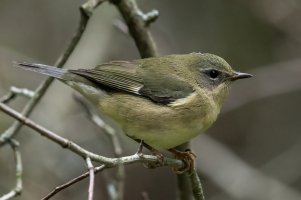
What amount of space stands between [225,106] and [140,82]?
2324 millimetres

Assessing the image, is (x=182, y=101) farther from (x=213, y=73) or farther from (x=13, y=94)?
(x=13, y=94)

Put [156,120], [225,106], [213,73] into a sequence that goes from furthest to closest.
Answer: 1. [225,106]
2. [213,73]
3. [156,120]

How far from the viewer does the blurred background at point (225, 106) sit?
5961mm

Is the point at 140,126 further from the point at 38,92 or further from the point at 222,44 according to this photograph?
the point at 222,44

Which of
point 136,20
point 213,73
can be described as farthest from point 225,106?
point 136,20

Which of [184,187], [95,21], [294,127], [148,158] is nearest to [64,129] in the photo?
[95,21]

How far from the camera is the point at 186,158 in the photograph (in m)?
4.22

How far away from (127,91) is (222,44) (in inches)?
167

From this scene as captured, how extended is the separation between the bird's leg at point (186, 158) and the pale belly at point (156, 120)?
0.13m

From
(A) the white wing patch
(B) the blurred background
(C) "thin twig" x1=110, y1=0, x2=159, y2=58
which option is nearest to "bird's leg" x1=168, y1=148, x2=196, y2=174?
(A) the white wing patch

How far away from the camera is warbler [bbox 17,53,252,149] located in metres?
4.27

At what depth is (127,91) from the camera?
4570 mm

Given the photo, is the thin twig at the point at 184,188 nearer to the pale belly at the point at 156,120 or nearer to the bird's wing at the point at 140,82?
the pale belly at the point at 156,120

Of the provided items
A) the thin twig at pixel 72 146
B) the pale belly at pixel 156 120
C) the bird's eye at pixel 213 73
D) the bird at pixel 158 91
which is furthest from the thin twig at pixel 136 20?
the thin twig at pixel 72 146
